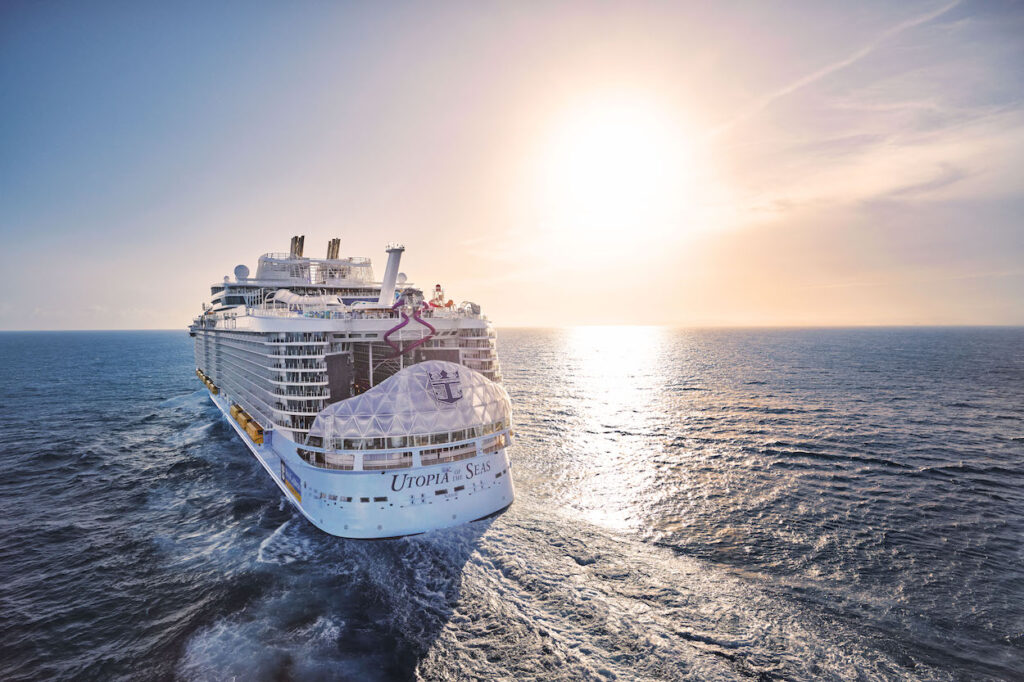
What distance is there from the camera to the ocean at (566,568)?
17.2 metres

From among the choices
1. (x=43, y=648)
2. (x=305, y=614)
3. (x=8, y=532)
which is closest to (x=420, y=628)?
(x=305, y=614)

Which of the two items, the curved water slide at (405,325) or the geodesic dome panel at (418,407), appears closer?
the geodesic dome panel at (418,407)

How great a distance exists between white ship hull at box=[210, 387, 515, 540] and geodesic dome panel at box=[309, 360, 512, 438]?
7.93 ft

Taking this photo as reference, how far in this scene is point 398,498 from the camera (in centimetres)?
2423

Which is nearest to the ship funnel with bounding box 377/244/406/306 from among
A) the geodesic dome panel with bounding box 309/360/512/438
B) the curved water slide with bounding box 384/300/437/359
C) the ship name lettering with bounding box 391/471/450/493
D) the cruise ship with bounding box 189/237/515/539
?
the cruise ship with bounding box 189/237/515/539

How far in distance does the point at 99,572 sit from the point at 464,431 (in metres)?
22.3

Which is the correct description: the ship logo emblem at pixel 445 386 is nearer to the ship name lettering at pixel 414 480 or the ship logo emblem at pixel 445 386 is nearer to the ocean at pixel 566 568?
the ship name lettering at pixel 414 480

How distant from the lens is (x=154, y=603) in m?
20.9

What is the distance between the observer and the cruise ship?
24.2m

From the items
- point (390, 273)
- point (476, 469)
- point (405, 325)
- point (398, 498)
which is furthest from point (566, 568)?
point (390, 273)

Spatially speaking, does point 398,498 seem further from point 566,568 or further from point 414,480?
point 566,568

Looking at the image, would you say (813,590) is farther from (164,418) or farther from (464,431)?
(164,418)

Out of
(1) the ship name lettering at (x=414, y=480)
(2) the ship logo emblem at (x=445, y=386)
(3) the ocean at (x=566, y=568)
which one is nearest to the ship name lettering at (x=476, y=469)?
(1) the ship name lettering at (x=414, y=480)

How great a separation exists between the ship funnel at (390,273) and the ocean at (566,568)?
58.0 ft
